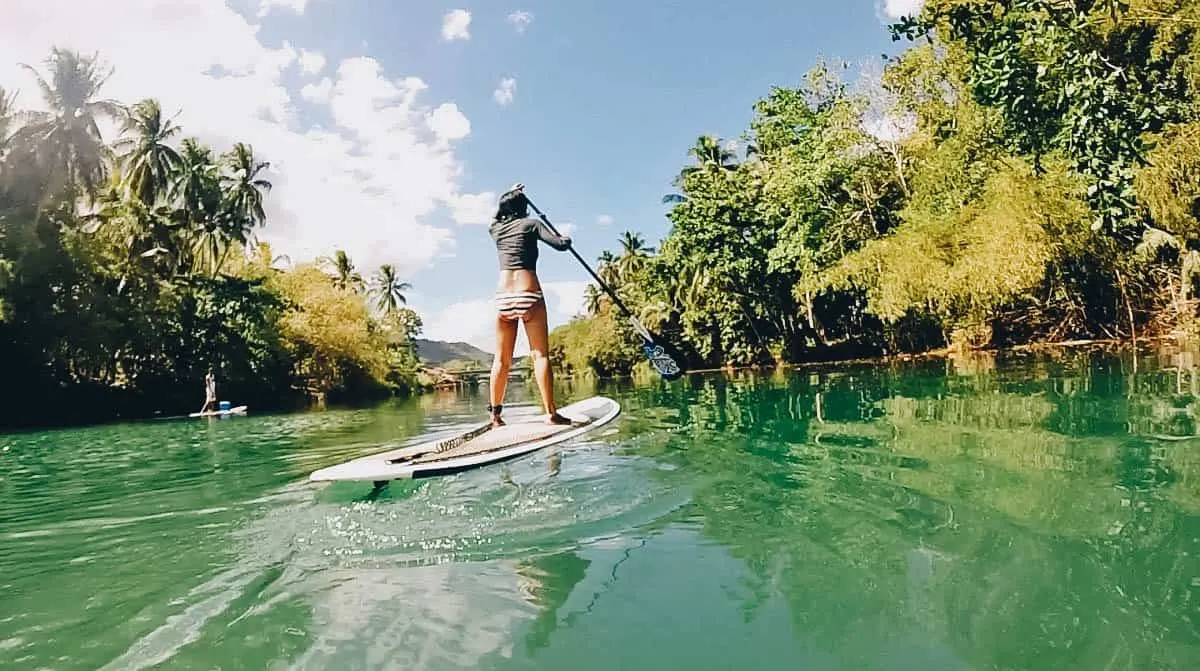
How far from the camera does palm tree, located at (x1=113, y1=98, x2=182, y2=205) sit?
110 ft

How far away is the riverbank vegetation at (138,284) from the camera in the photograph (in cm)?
2733

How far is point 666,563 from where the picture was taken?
322 cm

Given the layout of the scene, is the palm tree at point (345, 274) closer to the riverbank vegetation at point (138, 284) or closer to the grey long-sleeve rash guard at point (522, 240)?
the riverbank vegetation at point (138, 284)

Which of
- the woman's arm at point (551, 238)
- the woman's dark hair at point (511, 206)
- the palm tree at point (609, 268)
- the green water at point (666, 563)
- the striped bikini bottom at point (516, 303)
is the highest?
the palm tree at point (609, 268)

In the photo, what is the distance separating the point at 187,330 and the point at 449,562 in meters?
35.6

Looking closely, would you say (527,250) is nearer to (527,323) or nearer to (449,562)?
(527,323)

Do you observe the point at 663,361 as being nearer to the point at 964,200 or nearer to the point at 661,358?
the point at 661,358

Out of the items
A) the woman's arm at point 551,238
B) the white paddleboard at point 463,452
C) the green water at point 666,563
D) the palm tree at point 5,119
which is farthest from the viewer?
the palm tree at point 5,119

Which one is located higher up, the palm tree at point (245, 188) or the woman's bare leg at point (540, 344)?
the palm tree at point (245, 188)

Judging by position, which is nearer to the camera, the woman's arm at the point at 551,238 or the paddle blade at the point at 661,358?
the woman's arm at the point at 551,238

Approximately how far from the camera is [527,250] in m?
6.61

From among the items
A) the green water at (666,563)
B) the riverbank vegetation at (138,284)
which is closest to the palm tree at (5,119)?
the riverbank vegetation at (138,284)

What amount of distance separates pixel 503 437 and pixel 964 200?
67.8ft

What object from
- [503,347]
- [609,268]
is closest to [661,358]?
[503,347]
